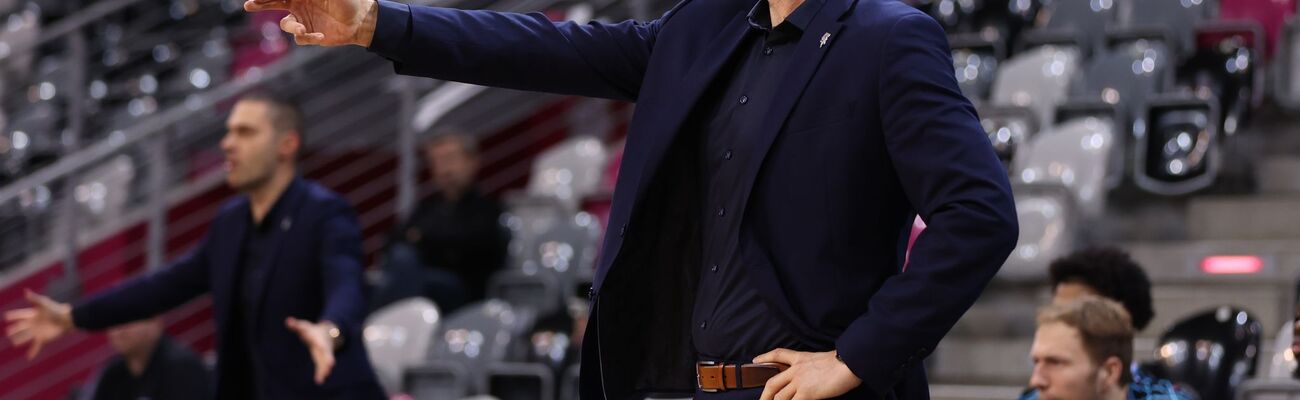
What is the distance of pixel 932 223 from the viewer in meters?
2.03

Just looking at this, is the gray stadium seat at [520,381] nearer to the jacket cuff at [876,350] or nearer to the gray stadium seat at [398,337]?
the gray stadium seat at [398,337]

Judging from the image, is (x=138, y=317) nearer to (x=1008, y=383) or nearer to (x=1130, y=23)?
(x=1008, y=383)

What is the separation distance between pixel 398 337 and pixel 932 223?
4590 mm

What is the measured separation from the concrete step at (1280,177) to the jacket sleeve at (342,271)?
3554 mm

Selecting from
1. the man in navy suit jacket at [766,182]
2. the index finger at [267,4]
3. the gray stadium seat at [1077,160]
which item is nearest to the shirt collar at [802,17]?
the man in navy suit jacket at [766,182]

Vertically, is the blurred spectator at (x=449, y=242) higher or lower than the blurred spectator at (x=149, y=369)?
higher

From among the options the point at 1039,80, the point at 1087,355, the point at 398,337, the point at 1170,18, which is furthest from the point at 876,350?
the point at 1170,18

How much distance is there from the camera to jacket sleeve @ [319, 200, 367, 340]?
4207 millimetres

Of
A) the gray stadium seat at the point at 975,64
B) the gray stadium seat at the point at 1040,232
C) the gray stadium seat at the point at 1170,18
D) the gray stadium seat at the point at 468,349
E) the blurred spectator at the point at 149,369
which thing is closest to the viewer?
the gray stadium seat at the point at 1040,232

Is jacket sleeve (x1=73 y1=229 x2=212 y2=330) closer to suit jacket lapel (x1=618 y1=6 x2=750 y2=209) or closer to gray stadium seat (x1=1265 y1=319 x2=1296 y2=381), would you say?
suit jacket lapel (x1=618 y1=6 x2=750 y2=209)

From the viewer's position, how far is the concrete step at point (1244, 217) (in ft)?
19.3

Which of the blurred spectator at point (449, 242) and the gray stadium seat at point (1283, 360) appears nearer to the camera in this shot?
the gray stadium seat at point (1283, 360)

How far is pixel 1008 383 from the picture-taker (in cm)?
545

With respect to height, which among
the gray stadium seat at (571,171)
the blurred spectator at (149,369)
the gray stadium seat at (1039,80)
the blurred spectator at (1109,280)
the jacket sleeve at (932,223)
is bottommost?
the blurred spectator at (149,369)
